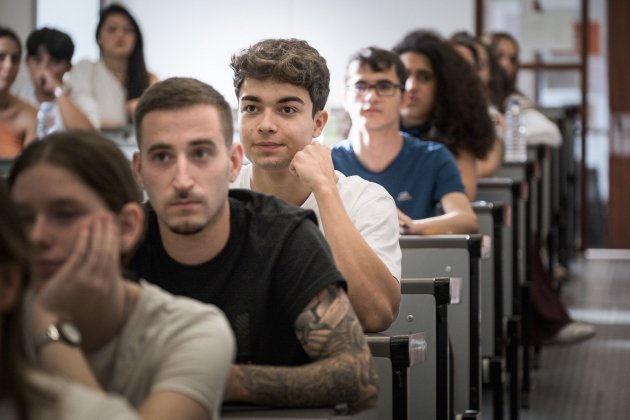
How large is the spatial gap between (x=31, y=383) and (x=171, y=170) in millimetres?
954

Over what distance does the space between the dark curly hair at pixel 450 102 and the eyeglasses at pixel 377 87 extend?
811 mm

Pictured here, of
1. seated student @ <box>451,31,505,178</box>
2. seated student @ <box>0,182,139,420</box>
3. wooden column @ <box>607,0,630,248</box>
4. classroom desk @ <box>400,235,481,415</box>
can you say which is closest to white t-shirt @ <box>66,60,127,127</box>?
seated student @ <box>451,31,505,178</box>

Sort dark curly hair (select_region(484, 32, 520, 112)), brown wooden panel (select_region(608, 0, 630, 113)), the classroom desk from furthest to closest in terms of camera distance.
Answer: brown wooden panel (select_region(608, 0, 630, 113)) < dark curly hair (select_region(484, 32, 520, 112)) < the classroom desk

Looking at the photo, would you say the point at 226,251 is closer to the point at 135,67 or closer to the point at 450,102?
the point at 450,102

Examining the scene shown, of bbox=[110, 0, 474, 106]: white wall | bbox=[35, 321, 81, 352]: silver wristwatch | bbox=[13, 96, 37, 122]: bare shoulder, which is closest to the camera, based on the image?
bbox=[35, 321, 81, 352]: silver wristwatch

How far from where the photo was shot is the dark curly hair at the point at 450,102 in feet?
16.7

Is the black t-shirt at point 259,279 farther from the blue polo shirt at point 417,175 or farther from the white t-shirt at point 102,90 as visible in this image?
the white t-shirt at point 102,90

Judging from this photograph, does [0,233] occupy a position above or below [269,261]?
above

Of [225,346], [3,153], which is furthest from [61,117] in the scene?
[225,346]

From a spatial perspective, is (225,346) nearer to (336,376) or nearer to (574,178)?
(336,376)

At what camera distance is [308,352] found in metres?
2.21

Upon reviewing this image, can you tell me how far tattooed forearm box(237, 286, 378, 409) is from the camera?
2084mm

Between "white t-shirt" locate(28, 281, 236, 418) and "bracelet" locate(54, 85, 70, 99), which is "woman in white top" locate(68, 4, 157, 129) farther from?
"white t-shirt" locate(28, 281, 236, 418)

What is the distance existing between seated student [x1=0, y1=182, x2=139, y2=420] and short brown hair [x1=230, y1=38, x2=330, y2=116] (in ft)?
5.37
